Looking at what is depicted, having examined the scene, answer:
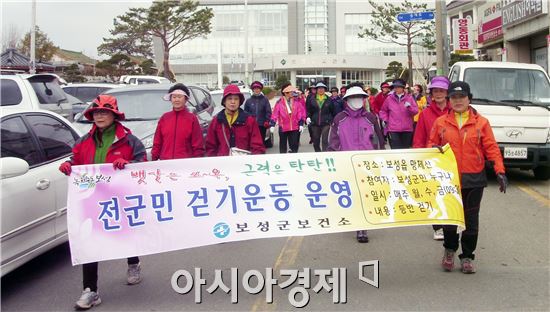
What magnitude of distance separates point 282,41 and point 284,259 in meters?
83.9

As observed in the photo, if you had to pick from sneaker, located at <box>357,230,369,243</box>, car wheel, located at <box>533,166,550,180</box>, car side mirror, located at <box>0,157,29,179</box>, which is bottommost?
sneaker, located at <box>357,230,369,243</box>

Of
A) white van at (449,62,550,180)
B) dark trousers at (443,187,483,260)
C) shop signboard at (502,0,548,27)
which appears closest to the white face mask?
dark trousers at (443,187,483,260)

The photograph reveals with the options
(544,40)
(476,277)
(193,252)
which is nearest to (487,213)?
(476,277)

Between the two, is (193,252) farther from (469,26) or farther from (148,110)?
(469,26)

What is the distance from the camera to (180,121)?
231 inches

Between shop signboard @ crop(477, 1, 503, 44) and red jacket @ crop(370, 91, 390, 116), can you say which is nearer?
red jacket @ crop(370, 91, 390, 116)

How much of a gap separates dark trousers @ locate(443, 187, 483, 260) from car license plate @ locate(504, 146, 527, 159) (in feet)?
15.0

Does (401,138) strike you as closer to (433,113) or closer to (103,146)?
(433,113)

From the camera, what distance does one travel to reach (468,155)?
5074 millimetres

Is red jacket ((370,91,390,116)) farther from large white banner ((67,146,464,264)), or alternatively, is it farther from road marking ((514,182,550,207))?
large white banner ((67,146,464,264))

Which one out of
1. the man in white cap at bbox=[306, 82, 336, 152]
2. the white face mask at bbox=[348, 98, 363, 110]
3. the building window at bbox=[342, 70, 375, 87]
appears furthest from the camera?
the building window at bbox=[342, 70, 375, 87]

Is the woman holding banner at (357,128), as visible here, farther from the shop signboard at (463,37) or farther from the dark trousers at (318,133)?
the shop signboard at (463,37)

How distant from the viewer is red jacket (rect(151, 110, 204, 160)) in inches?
230

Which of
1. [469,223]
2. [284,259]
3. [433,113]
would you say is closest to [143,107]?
[284,259]
